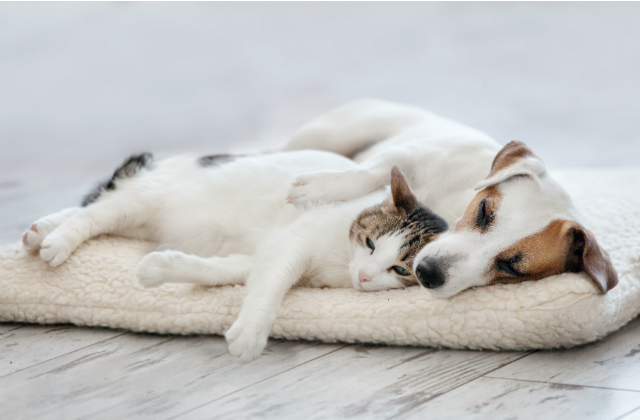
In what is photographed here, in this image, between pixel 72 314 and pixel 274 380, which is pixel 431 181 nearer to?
pixel 274 380

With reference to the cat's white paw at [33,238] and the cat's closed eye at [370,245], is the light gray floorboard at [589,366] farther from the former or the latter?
the cat's white paw at [33,238]

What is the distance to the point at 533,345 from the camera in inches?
62.4

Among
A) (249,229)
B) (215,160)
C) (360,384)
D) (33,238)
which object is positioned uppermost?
(215,160)

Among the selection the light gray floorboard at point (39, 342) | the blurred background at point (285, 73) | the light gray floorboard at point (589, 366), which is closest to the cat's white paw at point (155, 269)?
the light gray floorboard at point (39, 342)

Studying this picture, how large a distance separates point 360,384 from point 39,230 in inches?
47.9

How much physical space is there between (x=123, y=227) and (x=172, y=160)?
0.36 metres

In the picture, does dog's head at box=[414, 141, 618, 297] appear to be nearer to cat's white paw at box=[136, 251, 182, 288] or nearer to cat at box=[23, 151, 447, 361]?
cat at box=[23, 151, 447, 361]

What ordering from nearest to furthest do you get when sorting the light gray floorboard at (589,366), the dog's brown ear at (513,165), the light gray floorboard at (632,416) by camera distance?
the light gray floorboard at (632,416) < the light gray floorboard at (589,366) < the dog's brown ear at (513,165)

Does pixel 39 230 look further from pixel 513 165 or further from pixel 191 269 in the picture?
pixel 513 165

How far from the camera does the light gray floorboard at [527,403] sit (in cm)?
128

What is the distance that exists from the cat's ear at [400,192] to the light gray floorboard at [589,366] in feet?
1.74

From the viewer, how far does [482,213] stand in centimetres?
162

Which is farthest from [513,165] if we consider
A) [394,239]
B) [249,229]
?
[249,229]

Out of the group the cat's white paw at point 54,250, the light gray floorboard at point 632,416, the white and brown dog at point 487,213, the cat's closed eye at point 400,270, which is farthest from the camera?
the cat's white paw at point 54,250
